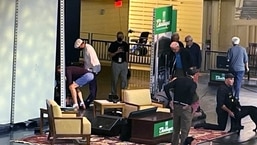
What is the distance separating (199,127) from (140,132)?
7.90ft

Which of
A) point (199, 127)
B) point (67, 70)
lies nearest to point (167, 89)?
point (199, 127)

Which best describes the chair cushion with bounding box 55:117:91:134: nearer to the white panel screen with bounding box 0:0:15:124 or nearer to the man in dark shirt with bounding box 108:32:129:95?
the white panel screen with bounding box 0:0:15:124

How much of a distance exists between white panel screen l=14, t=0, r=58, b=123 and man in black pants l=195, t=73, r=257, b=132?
11.5ft

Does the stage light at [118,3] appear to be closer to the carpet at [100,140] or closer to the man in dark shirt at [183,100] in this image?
the carpet at [100,140]

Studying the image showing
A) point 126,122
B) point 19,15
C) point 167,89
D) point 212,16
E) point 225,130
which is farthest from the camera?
point 212,16

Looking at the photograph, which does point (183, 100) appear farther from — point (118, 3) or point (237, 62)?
point (118, 3)

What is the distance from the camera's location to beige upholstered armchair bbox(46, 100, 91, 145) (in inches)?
420

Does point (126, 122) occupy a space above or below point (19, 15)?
below

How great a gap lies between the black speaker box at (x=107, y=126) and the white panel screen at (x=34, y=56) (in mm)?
1684

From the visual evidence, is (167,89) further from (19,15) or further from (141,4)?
(141,4)

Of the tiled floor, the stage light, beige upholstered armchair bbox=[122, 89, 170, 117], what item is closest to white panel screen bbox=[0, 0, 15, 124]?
the tiled floor

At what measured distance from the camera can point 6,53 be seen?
12203 millimetres

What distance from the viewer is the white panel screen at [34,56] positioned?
493 inches

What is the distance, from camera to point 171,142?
10852 millimetres
